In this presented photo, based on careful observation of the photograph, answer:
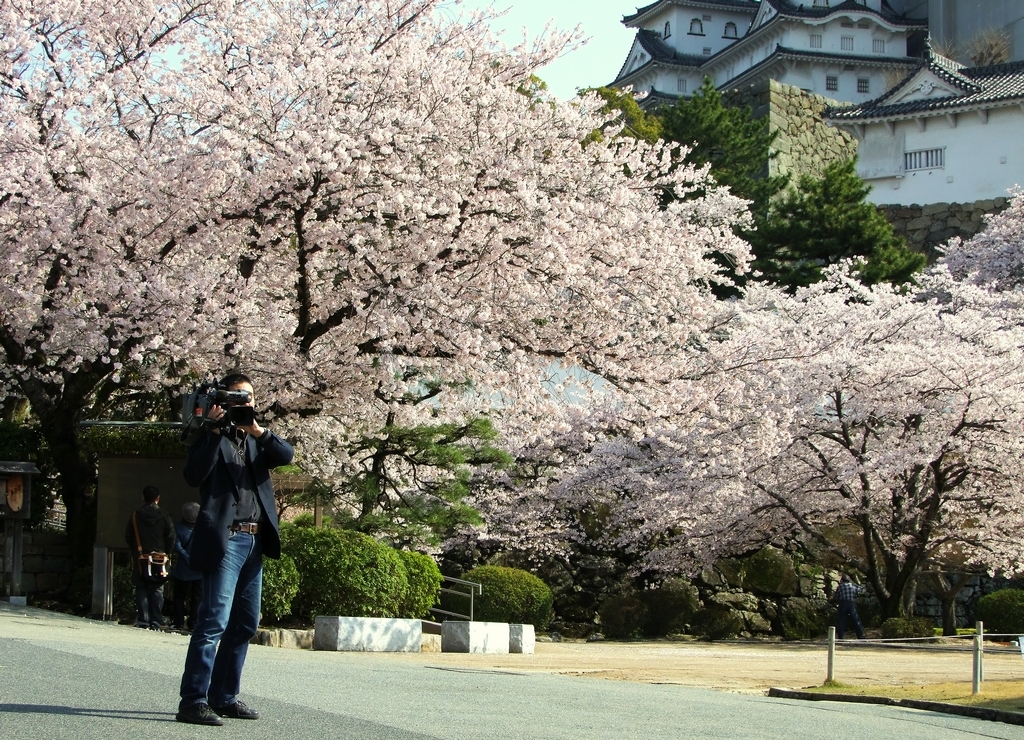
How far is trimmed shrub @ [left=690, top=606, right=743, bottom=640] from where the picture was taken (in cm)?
2266

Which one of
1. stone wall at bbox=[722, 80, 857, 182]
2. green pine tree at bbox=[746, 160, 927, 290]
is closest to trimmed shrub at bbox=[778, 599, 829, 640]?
green pine tree at bbox=[746, 160, 927, 290]

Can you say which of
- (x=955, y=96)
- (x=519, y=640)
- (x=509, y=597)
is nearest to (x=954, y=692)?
(x=519, y=640)

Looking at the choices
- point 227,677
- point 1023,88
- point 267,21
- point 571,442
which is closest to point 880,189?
point 1023,88

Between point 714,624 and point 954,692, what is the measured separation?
1323cm

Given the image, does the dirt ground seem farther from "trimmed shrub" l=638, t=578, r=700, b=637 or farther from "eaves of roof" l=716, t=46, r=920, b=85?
"eaves of roof" l=716, t=46, r=920, b=85

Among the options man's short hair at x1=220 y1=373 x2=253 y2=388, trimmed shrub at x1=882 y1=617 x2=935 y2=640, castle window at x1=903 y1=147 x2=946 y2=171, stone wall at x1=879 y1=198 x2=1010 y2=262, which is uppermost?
castle window at x1=903 y1=147 x2=946 y2=171

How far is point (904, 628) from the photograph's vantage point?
64.6ft

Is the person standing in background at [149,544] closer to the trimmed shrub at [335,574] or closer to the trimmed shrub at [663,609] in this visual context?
the trimmed shrub at [335,574]

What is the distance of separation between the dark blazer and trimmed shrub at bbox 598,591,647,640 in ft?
54.7

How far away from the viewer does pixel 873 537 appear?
21.0 meters

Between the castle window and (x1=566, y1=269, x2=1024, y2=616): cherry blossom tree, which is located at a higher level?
the castle window

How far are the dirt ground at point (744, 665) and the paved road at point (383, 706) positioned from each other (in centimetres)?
164

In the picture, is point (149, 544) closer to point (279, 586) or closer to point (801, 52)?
point (279, 586)

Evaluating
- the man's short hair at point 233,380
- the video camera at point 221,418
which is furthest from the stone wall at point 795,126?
the video camera at point 221,418
